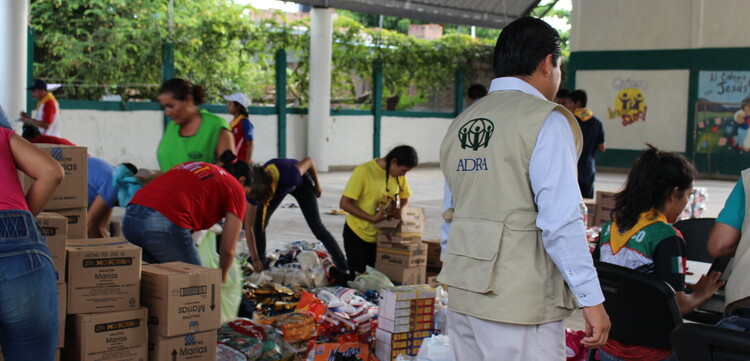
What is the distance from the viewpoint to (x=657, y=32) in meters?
18.9

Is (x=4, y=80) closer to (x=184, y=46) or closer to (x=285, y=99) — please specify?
(x=184, y=46)

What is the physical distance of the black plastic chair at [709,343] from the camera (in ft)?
6.86

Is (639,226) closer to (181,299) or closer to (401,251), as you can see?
(181,299)

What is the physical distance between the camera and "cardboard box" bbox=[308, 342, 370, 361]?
15.1ft

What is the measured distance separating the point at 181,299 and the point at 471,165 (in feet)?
6.24

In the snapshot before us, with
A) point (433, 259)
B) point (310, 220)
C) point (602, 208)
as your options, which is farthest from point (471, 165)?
point (602, 208)

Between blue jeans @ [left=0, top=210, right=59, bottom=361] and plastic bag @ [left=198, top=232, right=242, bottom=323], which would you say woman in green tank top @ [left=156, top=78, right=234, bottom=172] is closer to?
plastic bag @ [left=198, top=232, right=242, bottom=323]

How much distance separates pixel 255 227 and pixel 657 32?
14.5 m

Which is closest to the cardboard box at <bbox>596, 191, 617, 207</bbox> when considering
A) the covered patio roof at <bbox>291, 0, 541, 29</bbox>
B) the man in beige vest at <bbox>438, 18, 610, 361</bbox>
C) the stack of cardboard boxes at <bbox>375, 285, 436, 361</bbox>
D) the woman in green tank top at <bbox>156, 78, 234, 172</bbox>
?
the stack of cardboard boxes at <bbox>375, 285, 436, 361</bbox>

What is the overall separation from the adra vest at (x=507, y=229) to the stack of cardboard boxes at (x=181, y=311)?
1786 millimetres

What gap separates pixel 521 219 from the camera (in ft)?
7.91

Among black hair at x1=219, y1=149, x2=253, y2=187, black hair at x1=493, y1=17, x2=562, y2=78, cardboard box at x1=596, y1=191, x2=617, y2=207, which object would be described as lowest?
cardboard box at x1=596, y1=191, x2=617, y2=207

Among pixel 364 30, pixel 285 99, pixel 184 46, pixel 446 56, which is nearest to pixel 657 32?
pixel 446 56

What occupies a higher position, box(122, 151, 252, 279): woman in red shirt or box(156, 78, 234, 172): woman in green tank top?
box(156, 78, 234, 172): woman in green tank top
